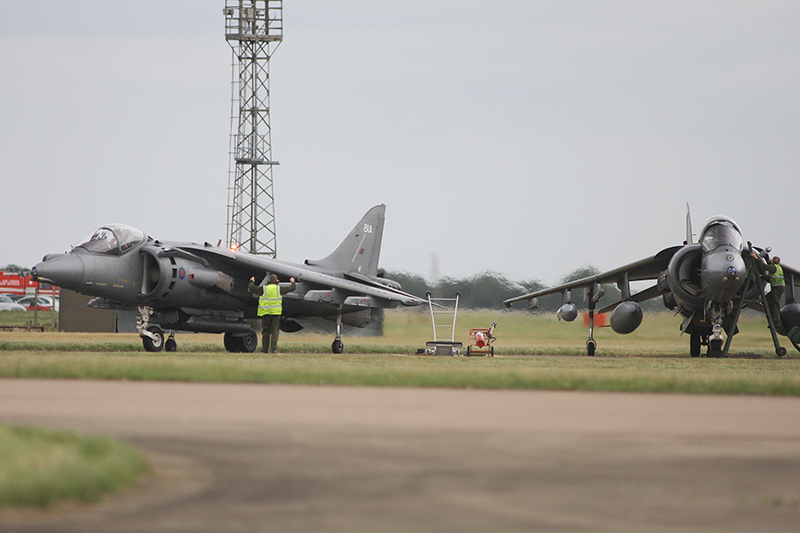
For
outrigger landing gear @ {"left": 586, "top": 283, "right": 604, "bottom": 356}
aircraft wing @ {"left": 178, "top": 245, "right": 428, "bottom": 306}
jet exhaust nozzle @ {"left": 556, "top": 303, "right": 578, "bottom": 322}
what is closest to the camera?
aircraft wing @ {"left": 178, "top": 245, "right": 428, "bottom": 306}

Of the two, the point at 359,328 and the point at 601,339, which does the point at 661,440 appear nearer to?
the point at 359,328

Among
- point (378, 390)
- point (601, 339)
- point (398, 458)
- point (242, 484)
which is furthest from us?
point (601, 339)

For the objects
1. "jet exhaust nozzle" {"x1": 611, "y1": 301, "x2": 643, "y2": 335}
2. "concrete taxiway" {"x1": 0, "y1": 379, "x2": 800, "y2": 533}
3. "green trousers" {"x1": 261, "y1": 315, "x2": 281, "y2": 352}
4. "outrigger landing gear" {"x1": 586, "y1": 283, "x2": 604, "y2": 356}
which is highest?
"outrigger landing gear" {"x1": 586, "y1": 283, "x2": 604, "y2": 356}

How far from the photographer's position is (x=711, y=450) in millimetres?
5086

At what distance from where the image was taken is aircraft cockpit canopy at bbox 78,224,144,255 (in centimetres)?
1673

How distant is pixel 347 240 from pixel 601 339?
946 cm

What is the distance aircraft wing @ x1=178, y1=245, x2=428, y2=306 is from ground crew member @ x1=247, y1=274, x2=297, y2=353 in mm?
1295

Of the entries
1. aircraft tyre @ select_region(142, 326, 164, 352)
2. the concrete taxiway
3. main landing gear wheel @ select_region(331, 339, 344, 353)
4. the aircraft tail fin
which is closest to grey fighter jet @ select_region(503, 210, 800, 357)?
the aircraft tail fin

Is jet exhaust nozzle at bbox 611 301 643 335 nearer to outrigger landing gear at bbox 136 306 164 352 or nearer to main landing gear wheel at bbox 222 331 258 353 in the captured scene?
main landing gear wheel at bbox 222 331 258 353

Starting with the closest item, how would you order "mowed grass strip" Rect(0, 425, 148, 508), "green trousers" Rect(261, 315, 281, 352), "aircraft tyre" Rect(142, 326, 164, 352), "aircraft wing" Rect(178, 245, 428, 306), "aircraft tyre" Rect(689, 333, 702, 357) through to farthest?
"mowed grass strip" Rect(0, 425, 148, 508) < "aircraft tyre" Rect(142, 326, 164, 352) < "green trousers" Rect(261, 315, 281, 352) < "aircraft wing" Rect(178, 245, 428, 306) < "aircraft tyre" Rect(689, 333, 702, 357)

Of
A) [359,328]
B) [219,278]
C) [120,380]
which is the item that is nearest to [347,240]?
[359,328]

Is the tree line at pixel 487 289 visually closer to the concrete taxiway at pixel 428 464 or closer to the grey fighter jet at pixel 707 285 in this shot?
the grey fighter jet at pixel 707 285

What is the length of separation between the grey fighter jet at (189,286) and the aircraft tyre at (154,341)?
0.8 inches

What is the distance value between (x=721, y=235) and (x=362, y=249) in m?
9.45
